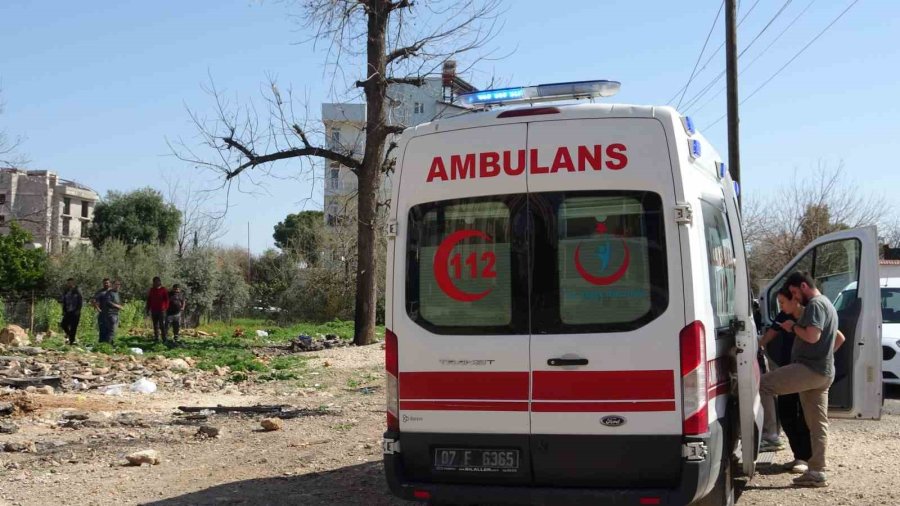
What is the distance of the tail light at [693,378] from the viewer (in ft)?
16.9

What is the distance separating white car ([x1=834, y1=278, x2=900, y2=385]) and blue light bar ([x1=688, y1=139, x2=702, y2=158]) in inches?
269

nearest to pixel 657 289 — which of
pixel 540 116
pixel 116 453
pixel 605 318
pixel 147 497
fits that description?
pixel 605 318

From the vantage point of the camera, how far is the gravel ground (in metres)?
7.49

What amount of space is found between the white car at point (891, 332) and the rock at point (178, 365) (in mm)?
12646

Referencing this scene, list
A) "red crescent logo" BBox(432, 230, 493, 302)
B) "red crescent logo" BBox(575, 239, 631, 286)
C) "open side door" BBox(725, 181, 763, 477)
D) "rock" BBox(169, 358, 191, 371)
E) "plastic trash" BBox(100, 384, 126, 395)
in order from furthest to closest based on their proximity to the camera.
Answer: "rock" BBox(169, 358, 191, 371), "plastic trash" BBox(100, 384, 126, 395), "open side door" BBox(725, 181, 763, 477), "red crescent logo" BBox(432, 230, 493, 302), "red crescent logo" BBox(575, 239, 631, 286)

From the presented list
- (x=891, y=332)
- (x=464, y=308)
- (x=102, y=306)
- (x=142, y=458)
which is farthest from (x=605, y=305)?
(x=102, y=306)

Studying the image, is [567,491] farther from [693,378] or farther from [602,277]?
[602,277]

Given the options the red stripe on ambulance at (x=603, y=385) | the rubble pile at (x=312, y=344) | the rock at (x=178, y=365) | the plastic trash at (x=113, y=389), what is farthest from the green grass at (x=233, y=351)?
the red stripe on ambulance at (x=603, y=385)

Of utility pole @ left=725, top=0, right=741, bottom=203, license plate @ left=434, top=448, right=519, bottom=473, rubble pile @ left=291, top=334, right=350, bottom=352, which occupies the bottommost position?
license plate @ left=434, top=448, right=519, bottom=473

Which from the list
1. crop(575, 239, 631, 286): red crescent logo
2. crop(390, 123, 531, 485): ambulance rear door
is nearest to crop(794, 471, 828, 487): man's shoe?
crop(390, 123, 531, 485): ambulance rear door

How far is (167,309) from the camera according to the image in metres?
25.0

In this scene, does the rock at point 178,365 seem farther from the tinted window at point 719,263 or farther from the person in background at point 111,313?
the tinted window at point 719,263

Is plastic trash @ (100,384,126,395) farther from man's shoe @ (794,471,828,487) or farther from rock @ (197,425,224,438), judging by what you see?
man's shoe @ (794,471,828,487)

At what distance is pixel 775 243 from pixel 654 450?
29123 millimetres
